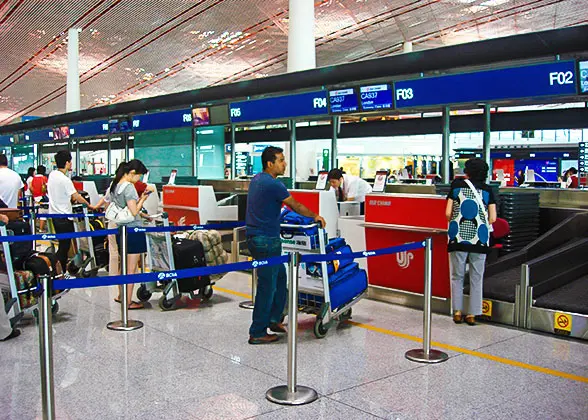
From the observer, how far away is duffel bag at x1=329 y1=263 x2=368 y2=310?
5.87 meters

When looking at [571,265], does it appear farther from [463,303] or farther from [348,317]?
[348,317]

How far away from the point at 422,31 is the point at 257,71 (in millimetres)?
10393

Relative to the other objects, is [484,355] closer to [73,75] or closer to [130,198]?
[130,198]

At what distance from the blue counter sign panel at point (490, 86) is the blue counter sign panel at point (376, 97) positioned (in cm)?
15

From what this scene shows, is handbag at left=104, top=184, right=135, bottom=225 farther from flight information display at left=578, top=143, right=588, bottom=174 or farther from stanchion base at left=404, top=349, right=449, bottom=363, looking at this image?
flight information display at left=578, top=143, right=588, bottom=174

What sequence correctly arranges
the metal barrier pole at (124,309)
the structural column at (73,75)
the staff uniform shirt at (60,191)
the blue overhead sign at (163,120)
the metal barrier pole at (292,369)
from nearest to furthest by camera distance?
the metal barrier pole at (292,369) → the metal barrier pole at (124,309) → the staff uniform shirt at (60,191) → the blue overhead sign at (163,120) → the structural column at (73,75)

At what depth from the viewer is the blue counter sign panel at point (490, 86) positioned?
7.99 m

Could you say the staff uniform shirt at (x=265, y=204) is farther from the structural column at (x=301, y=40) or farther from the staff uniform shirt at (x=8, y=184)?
the structural column at (x=301, y=40)

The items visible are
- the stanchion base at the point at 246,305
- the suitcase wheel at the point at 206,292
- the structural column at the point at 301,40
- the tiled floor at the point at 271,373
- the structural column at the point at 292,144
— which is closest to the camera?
the tiled floor at the point at 271,373

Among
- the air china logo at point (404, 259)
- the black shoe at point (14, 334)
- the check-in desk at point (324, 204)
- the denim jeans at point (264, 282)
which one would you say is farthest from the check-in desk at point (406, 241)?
the black shoe at point (14, 334)

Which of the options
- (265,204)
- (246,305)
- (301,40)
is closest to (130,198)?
(246,305)

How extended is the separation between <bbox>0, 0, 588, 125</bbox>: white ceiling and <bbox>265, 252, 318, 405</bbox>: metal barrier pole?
20.7 meters

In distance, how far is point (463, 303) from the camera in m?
6.50

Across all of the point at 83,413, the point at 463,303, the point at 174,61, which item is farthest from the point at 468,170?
the point at 174,61
